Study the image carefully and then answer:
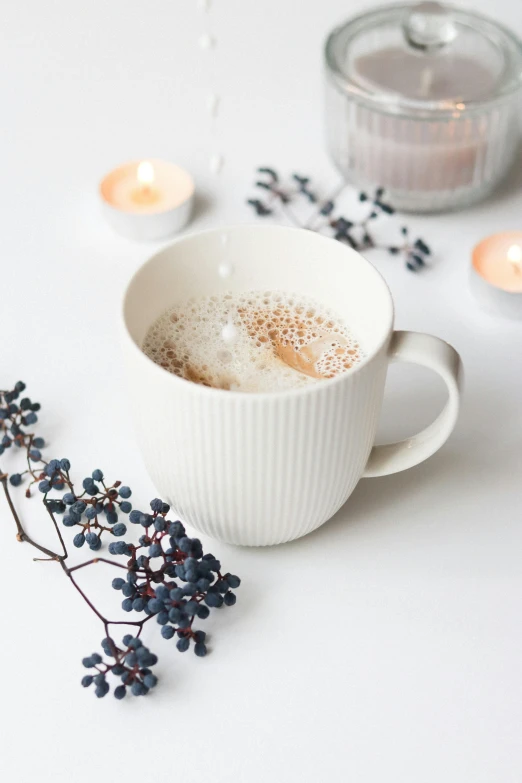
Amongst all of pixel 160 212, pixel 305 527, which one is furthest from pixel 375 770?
pixel 160 212

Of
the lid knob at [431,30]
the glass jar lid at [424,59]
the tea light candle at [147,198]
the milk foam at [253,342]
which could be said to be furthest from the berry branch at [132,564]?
the lid knob at [431,30]

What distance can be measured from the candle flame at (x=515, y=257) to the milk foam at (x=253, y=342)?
1.17 ft

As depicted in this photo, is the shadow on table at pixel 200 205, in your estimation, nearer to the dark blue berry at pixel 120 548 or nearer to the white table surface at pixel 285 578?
the white table surface at pixel 285 578

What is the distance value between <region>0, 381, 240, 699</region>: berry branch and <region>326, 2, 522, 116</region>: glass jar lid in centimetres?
61

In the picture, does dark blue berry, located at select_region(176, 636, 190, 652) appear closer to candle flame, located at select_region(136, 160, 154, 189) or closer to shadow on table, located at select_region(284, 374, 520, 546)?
shadow on table, located at select_region(284, 374, 520, 546)

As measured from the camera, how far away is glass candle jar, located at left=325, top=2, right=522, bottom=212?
3.95 ft

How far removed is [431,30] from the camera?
1.29m

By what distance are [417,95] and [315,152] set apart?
0.22 m

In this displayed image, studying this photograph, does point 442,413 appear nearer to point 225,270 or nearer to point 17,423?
point 225,270

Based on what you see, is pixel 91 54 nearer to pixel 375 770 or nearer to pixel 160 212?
pixel 160 212

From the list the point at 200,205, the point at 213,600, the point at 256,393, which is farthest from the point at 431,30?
the point at 213,600

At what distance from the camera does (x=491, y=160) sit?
125cm

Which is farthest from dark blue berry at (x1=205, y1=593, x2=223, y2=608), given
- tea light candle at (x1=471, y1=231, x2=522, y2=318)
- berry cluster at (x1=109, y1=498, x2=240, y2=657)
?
tea light candle at (x1=471, y1=231, x2=522, y2=318)

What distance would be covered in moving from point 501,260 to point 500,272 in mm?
19
